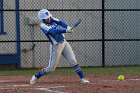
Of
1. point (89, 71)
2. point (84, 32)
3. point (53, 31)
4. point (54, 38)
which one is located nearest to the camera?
point (53, 31)

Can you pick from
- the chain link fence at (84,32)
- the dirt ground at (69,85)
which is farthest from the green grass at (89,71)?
the dirt ground at (69,85)

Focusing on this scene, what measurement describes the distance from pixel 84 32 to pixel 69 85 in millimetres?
5800

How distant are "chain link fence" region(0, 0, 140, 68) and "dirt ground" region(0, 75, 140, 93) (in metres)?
3.17

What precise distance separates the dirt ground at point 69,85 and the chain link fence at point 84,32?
3.17 m

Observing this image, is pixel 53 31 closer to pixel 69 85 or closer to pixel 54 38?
pixel 54 38

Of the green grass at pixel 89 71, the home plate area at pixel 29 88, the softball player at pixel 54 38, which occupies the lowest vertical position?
the home plate area at pixel 29 88

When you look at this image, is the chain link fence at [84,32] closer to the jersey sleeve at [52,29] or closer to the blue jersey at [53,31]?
the blue jersey at [53,31]

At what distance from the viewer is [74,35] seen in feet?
55.3

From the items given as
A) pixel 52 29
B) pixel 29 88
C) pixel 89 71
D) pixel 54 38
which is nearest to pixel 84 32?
pixel 89 71

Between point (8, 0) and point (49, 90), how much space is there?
6.46 m

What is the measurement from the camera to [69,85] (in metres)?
11.3

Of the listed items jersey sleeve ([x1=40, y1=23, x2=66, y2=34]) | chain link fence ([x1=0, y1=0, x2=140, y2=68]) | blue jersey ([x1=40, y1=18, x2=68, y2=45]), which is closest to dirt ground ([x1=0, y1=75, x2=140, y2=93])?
blue jersey ([x1=40, y1=18, x2=68, y2=45])

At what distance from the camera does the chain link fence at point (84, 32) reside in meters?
16.2

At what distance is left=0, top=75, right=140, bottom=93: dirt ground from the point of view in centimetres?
1027
